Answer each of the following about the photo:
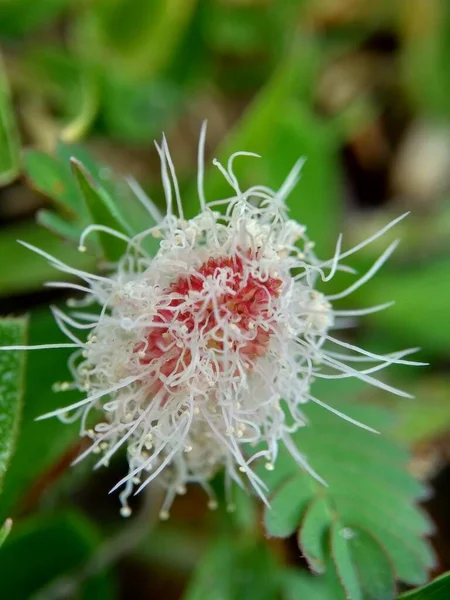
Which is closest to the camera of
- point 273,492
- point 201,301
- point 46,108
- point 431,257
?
point 201,301

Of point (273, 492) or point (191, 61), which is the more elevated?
point (191, 61)

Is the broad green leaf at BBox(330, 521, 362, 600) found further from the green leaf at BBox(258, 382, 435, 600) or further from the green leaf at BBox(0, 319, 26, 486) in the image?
the green leaf at BBox(0, 319, 26, 486)

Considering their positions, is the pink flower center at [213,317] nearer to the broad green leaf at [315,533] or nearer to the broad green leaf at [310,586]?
the broad green leaf at [315,533]

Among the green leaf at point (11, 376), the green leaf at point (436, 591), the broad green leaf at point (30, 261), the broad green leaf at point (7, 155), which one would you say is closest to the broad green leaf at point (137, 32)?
the broad green leaf at point (30, 261)

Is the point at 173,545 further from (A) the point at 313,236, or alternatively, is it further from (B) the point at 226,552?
(A) the point at 313,236

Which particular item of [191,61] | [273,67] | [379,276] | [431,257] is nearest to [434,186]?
[431,257]

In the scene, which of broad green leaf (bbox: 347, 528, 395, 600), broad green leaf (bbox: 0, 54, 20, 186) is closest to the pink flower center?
broad green leaf (bbox: 347, 528, 395, 600)

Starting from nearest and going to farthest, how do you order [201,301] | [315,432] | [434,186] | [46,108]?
[201,301] → [315,432] → [46,108] → [434,186]
